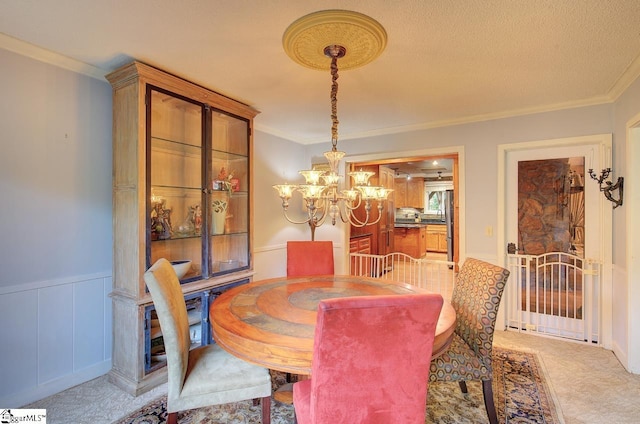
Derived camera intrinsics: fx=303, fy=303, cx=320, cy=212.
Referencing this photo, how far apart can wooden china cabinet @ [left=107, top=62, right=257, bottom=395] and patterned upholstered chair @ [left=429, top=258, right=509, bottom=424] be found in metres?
1.93

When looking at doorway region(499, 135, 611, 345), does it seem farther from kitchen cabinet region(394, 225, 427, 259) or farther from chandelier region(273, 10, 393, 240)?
kitchen cabinet region(394, 225, 427, 259)

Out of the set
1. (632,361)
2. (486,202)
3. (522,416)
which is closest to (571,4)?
(486,202)

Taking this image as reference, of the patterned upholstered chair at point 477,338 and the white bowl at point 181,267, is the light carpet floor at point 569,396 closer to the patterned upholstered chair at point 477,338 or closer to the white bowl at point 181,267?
the patterned upholstered chair at point 477,338

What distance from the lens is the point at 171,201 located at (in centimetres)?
255

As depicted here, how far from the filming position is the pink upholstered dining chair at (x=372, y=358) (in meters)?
1.04

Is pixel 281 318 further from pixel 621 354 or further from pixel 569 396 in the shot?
pixel 621 354

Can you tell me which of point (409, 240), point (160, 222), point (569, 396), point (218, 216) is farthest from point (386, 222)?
point (160, 222)

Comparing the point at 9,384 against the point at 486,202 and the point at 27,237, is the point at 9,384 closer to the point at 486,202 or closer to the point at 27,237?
the point at 27,237

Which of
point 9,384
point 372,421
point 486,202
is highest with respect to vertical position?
point 486,202

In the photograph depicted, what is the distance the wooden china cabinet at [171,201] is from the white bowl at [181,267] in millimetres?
12

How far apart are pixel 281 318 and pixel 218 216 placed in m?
1.58

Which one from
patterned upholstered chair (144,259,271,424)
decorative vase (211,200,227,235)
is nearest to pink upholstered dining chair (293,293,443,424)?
patterned upholstered chair (144,259,271,424)

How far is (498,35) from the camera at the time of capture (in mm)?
1834

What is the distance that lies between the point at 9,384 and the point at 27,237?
94 cm
